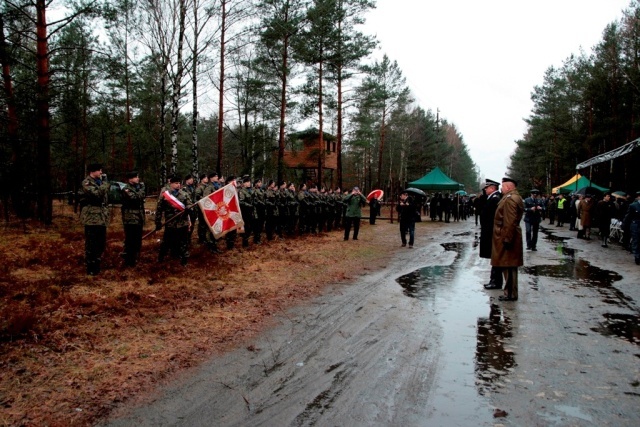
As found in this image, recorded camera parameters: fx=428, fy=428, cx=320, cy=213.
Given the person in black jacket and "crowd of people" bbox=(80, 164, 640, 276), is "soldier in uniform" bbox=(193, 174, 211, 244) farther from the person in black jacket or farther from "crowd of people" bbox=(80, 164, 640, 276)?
the person in black jacket

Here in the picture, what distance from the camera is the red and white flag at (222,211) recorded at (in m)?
9.76

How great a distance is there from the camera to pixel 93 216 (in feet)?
26.8

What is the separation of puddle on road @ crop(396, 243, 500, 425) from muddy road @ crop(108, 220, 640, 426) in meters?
0.02

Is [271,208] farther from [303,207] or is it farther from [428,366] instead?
[428,366]

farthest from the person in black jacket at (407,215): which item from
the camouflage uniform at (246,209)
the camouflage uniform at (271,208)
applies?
the camouflage uniform at (246,209)

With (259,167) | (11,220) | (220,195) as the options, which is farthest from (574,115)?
(11,220)

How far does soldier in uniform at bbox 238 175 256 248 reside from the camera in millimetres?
12703

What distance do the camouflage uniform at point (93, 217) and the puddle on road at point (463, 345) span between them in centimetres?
596

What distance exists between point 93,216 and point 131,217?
2.96 ft

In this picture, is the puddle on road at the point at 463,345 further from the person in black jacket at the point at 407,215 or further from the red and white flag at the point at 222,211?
the person in black jacket at the point at 407,215

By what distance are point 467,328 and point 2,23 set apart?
17316 mm

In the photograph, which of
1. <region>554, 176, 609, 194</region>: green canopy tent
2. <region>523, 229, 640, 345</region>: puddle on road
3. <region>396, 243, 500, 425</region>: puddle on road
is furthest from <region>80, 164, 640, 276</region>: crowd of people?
<region>554, 176, 609, 194</region>: green canopy tent

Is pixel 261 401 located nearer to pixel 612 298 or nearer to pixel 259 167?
pixel 612 298

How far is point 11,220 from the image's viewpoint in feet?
51.2
